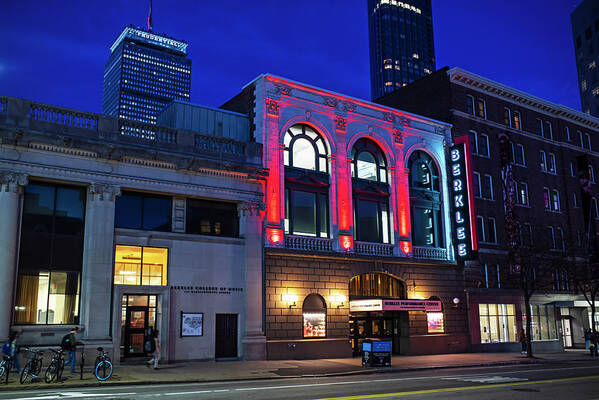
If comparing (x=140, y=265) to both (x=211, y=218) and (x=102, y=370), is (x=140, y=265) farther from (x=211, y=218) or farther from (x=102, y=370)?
(x=102, y=370)

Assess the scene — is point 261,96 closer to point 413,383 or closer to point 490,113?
point 413,383

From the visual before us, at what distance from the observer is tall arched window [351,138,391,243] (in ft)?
116

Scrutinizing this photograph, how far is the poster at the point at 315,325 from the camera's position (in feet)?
103

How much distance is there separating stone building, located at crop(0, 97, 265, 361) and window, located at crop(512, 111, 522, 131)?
1030 inches

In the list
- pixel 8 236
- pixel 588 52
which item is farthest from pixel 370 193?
pixel 588 52

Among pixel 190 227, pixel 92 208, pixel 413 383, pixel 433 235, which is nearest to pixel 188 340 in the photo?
pixel 190 227

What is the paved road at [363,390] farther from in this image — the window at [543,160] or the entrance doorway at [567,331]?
the window at [543,160]

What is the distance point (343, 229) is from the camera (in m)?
33.8

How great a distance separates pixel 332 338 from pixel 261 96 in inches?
578

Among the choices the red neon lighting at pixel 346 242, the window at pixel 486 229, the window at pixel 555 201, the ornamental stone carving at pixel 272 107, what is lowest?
the red neon lighting at pixel 346 242

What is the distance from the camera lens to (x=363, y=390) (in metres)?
17.2

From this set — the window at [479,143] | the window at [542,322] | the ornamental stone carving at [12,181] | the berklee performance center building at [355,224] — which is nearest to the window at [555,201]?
the window at [542,322]

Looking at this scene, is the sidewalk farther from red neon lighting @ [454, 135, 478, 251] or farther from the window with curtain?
red neon lighting @ [454, 135, 478, 251]

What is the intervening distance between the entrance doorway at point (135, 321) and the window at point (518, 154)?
108 ft
